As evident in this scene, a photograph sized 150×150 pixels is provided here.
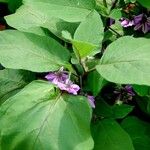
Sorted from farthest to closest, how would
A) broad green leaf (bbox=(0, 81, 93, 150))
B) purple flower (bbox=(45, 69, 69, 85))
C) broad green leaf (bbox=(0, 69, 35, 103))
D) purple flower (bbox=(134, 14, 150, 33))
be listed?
purple flower (bbox=(134, 14, 150, 33)) < broad green leaf (bbox=(0, 69, 35, 103)) < purple flower (bbox=(45, 69, 69, 85)) < broad green leaf (bbox=(0, 81, 93, 150))

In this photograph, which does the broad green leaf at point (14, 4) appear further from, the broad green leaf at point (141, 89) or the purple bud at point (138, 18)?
the broad green leaf at point (141, 89)

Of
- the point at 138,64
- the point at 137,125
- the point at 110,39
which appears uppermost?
the point at 138,64

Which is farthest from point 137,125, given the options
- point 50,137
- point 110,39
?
point 50,137

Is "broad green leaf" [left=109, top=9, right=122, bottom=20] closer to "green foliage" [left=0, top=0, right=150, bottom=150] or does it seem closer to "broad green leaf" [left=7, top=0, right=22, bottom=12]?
"green foliage" [left=0, top=0, right=150, bottom=150]

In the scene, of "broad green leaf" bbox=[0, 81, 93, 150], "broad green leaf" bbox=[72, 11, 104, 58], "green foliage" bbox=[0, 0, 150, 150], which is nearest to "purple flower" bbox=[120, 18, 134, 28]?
"green foliage" bbox=[0, 0, 150, 150]

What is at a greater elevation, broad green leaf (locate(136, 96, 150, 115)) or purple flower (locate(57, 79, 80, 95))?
purple flower (locate(57, 79, 80, 95))

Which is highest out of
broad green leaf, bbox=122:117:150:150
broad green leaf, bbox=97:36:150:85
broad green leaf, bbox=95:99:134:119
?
broad green leaf, bbox=97:36:150:85

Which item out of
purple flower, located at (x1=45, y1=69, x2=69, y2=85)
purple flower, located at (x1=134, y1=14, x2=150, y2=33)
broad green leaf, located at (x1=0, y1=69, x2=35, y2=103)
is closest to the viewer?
purple flower, located at (x1=45, y1=69, x2=69, y2=85)

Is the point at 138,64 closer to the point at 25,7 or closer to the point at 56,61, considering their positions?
the point at 56,61

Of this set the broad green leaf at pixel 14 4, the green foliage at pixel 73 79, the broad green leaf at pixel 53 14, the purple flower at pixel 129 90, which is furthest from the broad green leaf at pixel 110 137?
the broad green leaf at pixel 14 4
